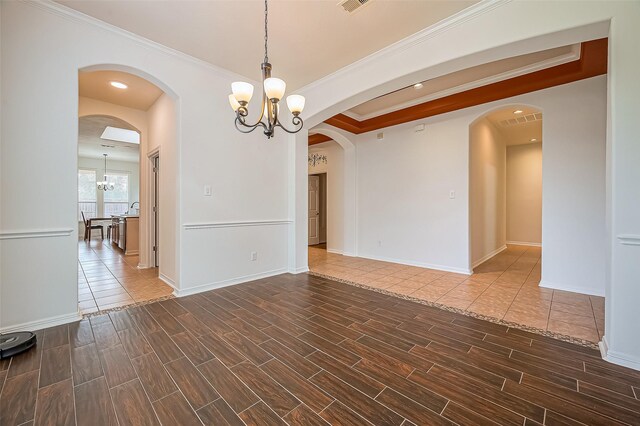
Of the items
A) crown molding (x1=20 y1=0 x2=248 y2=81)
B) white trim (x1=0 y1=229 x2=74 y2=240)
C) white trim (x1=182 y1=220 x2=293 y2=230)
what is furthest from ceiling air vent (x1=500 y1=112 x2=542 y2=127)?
white trim (x1=0 y1=229 x2=74 y2=240)

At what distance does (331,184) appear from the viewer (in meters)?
6.83

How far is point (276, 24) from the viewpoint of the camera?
109 inches

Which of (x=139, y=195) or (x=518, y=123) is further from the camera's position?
(x=518, y=123)

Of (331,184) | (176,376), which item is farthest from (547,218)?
→ (176,376)

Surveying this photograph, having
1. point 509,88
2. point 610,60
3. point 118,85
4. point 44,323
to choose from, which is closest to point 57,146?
point 44,323

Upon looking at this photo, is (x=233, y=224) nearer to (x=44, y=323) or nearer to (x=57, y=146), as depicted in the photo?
(x=57, y=146)

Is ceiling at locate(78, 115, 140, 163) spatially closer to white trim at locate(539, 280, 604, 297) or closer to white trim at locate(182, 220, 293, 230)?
white trim at locate(182, 220, 293, 230)

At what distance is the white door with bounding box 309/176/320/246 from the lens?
8.02 m

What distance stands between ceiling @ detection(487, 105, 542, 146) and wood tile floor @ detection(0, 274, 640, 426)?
4.21m

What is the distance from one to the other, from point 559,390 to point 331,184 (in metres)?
5.64

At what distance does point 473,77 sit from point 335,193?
3732 millimetres

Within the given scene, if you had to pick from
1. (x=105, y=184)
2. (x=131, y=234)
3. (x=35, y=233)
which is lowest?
(x=131, y=234)

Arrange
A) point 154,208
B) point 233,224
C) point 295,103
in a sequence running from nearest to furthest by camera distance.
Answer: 1. point 295,103
2. point 233,224
3. point 154,208

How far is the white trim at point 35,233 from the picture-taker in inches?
91.4
